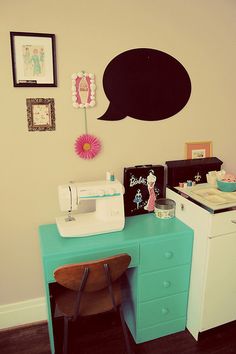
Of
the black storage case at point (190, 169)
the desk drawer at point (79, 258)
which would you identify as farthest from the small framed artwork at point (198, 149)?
the desk drawer at point (79, 258)

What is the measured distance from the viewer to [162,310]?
197 cm

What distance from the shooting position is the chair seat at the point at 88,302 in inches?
64.6

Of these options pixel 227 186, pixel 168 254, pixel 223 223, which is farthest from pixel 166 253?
pixel 227 186

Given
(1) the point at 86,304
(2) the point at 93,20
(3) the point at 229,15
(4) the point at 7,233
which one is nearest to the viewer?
(1) the point at 86,304

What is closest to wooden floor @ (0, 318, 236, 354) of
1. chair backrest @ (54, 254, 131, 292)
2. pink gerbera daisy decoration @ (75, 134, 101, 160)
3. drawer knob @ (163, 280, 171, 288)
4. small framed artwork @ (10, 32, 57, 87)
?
drawer knob @ (163, 280, 171, 288)

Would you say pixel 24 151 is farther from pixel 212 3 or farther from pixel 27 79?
pixel 212 3

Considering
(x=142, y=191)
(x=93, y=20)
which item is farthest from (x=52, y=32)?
(x=142, y=191)

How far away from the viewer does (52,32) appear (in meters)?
1.77

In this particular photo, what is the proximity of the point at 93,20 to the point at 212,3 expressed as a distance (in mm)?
859

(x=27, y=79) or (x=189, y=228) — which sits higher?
(x=27, y=79)

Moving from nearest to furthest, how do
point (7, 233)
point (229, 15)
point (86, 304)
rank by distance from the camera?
point (86, 304), point (7, 233), point (229, 15)

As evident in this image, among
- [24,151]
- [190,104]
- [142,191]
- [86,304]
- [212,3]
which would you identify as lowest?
[86,304]

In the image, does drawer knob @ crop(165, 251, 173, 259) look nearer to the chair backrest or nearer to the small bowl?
the chair backrest

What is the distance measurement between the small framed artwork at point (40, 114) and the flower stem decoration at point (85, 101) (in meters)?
0.16
